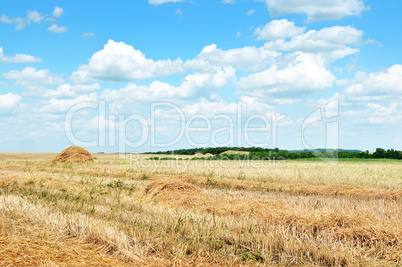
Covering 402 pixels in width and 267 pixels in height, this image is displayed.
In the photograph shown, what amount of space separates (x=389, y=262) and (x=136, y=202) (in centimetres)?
643

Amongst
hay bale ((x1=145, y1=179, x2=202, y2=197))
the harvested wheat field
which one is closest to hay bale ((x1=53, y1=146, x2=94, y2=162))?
hay bale ((x1=145, y1=179, x2=202, y2=197))

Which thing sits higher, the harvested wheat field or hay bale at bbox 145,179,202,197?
hay bale at bbox 145,179,202,197

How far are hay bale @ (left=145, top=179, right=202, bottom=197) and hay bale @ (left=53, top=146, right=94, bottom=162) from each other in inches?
831

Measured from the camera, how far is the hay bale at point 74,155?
31.0 m

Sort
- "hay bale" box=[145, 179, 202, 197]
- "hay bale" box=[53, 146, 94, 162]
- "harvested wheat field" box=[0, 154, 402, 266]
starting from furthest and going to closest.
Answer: "hay bale" box=[53, 146, 94, 162] → "hay bale" box=[145, 179, 202, 197] → "harvested wheat field" box=[0, 154, 402, 266]

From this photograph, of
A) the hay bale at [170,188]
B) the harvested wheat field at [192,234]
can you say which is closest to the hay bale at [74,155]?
the hay bale at [170,188]

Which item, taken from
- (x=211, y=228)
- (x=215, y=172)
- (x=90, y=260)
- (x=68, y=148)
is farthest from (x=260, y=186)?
(x=68, y=148)

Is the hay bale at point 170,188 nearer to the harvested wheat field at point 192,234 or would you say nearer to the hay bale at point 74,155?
the harvested wheat field at point 192,234

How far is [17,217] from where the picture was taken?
750 centimetres

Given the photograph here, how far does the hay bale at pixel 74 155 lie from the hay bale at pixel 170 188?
21.1 m

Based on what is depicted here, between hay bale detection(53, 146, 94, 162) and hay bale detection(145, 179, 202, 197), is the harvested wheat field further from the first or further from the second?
hay bale detection(53, 146, 94, 162)

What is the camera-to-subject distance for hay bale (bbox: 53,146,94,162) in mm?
30987

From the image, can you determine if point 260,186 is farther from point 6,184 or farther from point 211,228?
point 6,184

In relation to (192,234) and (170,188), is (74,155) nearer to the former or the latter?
(170,188)
